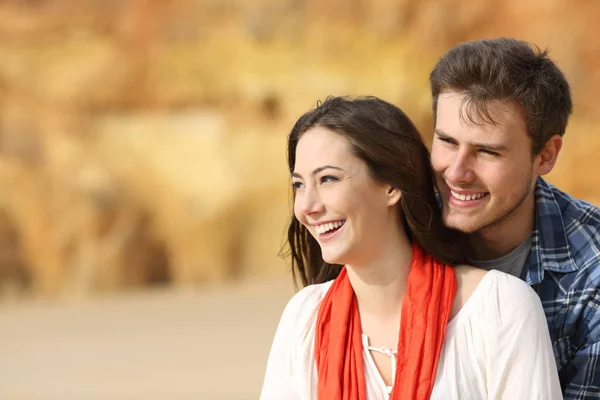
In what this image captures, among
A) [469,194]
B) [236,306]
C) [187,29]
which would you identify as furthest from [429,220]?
[187,29]

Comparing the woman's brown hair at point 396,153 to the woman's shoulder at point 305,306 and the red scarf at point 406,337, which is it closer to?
the red scarf at point 406,337

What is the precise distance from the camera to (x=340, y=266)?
2631 millimetres

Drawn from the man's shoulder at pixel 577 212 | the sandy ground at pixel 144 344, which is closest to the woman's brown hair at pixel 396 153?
the man's shoulder at pixel 577 212

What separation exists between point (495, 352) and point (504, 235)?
506mm

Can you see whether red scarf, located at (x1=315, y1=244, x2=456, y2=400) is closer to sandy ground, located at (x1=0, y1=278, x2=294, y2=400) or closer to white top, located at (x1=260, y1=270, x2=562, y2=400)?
white top, located at (x1=260, y1=270, x2=562, y2=400)

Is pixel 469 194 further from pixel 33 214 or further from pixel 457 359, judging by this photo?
pixel 33 214

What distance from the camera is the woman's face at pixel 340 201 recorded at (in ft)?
7.37

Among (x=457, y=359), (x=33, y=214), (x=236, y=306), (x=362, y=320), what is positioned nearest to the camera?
(x=457, y=359)

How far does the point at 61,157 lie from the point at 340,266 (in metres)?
8.64

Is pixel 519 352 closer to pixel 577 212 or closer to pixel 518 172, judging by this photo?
pixel 518 172

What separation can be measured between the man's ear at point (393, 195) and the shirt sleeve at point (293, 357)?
0.35 metres

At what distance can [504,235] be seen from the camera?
2512mm

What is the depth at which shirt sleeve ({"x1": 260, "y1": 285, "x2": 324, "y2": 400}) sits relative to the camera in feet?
7.58

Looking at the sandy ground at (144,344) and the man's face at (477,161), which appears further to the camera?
the sandy ground at (144,344)
